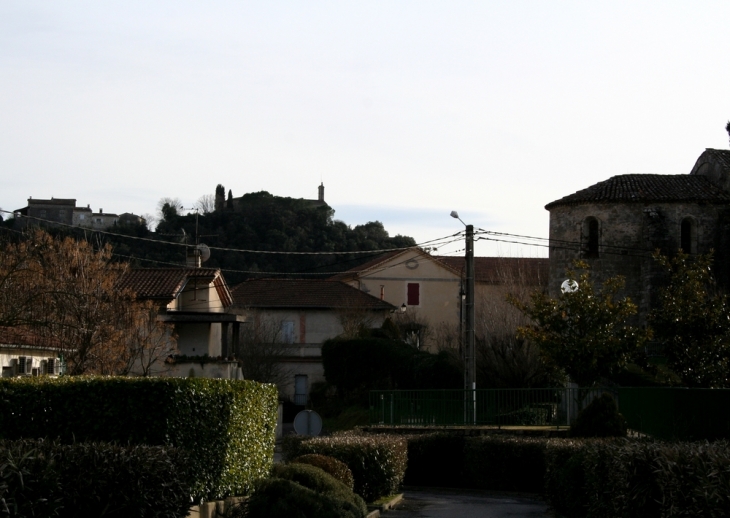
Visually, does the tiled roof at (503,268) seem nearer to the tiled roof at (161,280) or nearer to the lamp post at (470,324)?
the tiled roof at (161,280)

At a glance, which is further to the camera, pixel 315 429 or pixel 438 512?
pixel 315 429

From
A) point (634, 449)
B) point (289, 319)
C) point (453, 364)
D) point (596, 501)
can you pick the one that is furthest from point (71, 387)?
point (289, 319)

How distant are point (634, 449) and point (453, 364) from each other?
31.4 m

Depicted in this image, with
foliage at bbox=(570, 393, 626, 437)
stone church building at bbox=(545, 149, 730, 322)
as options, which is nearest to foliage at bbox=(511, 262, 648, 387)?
foliage at bbox=(570, 393, 626, 437)

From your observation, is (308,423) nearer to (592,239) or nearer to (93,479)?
(93,479)

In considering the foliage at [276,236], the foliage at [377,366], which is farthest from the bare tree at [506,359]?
the foliage at [276,236]

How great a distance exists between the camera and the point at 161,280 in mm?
42625

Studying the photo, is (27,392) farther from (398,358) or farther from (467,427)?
(398,358)

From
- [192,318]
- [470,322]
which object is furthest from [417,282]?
[470,322]

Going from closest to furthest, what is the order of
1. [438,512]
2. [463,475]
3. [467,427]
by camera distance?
[438,512], [463,475], [467,427]

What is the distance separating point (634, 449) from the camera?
11469 mm

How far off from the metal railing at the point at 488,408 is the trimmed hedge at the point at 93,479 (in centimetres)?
1883

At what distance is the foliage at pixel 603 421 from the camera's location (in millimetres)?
20234

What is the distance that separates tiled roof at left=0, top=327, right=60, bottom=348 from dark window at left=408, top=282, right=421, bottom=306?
133ft
